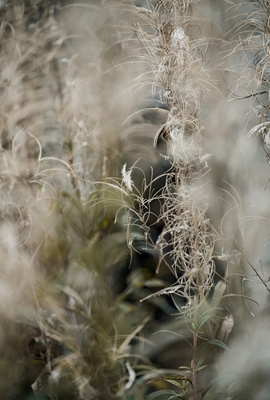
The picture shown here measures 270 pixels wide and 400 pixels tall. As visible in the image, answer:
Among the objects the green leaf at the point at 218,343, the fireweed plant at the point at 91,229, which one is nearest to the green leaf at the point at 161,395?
the fireweed plant at the point at 91,229

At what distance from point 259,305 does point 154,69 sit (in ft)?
2.01

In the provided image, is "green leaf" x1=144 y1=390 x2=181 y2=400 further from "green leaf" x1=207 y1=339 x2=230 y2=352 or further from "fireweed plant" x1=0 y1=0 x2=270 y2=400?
"green leaf" x1=207 y1=339 x2=230 y2=352

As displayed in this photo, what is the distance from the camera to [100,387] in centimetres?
109

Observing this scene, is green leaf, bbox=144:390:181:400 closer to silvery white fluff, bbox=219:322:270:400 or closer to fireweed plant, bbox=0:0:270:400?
fireweed plant, bbox=0:0:270:400

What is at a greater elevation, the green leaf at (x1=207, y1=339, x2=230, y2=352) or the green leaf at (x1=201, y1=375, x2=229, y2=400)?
the green leaf at (x1=207, y1=339, x2=230, y2=352)

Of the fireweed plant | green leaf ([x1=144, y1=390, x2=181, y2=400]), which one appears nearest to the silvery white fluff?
the fireweed plant

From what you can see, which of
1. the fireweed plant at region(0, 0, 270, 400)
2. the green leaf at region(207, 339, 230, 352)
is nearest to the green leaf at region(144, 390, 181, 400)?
the fireweed plant at region(0, 0, 270, 400)

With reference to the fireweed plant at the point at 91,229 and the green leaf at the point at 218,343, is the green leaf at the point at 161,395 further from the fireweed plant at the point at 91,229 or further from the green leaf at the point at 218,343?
the green leaf at the point at 218,343

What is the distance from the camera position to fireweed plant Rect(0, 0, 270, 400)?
1.06 metres

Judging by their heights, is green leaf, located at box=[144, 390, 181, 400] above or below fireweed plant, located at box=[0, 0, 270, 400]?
below

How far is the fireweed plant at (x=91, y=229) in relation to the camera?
1.06 meters

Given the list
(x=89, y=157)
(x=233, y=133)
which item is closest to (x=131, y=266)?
(x=89, y=157)

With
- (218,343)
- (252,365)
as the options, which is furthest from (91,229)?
(252,365)

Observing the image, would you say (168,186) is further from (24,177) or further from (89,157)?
(24,177)
